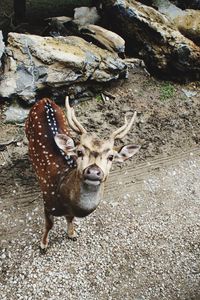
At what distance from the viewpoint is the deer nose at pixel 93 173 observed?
4.73 metres

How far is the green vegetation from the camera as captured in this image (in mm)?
9019

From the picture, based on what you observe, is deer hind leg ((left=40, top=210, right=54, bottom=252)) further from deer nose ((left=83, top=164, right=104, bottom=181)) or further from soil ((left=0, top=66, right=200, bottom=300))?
deer nose ((left=83, top=164, right=104, bottom=181))

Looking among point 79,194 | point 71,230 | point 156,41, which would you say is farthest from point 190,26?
point 79,194

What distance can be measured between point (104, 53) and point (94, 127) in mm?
1644

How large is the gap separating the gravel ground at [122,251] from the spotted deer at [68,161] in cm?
28

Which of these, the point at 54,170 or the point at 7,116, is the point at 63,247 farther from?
the point at 7,116

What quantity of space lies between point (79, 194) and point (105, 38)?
4844mm

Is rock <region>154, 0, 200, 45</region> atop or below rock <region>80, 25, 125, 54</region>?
atop

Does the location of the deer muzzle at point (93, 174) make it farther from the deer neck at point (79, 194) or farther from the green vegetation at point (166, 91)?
the green vegetation at point (166, 91)

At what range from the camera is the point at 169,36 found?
9.37 m

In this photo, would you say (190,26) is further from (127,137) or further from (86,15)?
(127,137)

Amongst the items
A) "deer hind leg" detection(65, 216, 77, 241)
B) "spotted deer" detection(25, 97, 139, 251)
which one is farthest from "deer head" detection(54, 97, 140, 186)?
"deer hind leg" detection(65, 216, 77, 241)

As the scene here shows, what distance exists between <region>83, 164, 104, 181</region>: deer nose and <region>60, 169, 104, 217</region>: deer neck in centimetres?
20

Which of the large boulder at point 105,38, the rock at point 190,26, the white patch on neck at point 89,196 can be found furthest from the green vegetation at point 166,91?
the white patch on neck at point 89,196
